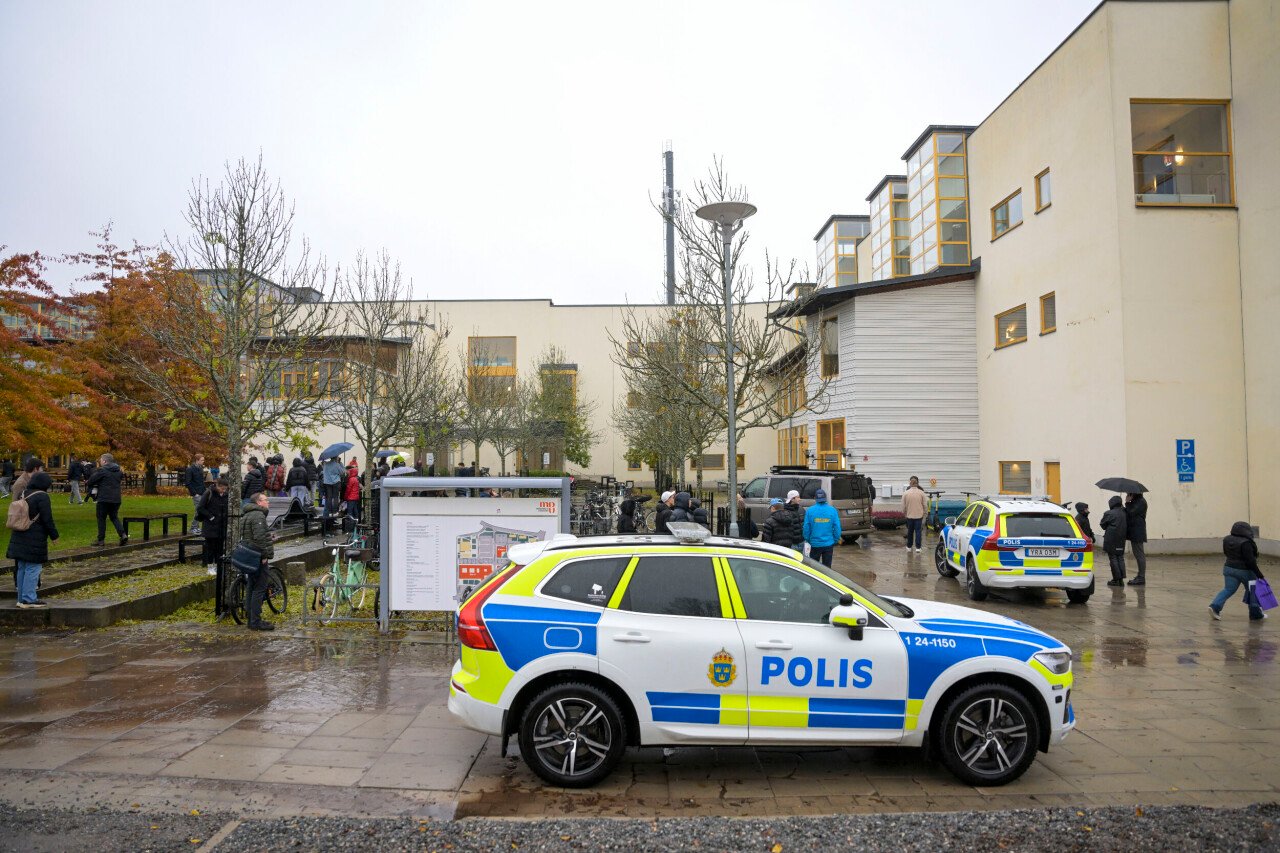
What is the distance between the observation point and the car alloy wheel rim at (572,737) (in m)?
5.39

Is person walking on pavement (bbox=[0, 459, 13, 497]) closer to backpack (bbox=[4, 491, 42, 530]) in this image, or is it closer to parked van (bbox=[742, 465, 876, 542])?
backpack (bbox=[4, 491, 42, 530])

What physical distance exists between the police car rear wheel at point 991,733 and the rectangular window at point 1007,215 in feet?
68.0

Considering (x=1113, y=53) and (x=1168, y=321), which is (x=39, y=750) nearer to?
(x=1168, y=321)

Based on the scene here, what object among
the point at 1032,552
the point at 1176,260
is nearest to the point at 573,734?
the point at 1032,552

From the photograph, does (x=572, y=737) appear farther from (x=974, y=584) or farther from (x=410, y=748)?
(x=974, y=584)

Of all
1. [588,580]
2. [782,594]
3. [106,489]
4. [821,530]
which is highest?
[106,489]

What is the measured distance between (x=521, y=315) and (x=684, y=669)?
172 ft

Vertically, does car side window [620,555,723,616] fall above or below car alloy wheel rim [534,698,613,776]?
above

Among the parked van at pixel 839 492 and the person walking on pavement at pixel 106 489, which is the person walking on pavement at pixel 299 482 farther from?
the parked van at pixel 839 492

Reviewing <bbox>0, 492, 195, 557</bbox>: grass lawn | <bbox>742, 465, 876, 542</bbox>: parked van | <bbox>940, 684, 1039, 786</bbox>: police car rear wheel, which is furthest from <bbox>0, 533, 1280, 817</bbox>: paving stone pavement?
<bbox>742, 465, 876, 542</bbox>: parked van

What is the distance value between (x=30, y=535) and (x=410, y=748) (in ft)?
22.4

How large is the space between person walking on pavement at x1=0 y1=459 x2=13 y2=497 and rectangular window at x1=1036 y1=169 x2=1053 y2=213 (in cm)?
3622

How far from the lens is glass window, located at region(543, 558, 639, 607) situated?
5.66 m

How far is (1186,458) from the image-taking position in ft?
60.5
